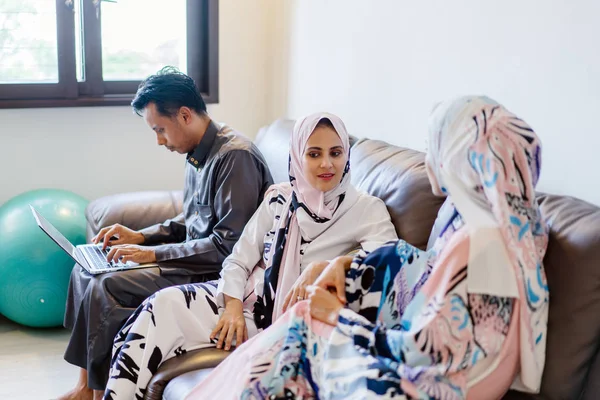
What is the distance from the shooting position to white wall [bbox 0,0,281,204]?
343 centimetres

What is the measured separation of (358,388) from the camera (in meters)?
1.54

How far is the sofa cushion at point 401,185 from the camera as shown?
6.70 feet

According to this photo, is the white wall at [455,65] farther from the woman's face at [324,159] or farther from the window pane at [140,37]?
the window pane at [140,37]

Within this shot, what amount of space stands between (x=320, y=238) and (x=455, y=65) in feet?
2.43

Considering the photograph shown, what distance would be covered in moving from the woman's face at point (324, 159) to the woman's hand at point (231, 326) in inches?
17.5

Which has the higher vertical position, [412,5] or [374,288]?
[412,5]

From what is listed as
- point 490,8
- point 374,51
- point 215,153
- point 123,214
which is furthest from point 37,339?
point 490,8

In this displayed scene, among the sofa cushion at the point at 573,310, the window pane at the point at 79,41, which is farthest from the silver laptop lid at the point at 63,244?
the sofa cushion at the point at 573,310

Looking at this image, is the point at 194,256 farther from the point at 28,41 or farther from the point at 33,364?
the point at 28,41

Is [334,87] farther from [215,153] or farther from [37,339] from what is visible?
[37,339]

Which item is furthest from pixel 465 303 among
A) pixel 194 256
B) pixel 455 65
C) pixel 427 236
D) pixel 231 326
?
pixel 194 256

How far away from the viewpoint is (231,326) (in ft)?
7.00

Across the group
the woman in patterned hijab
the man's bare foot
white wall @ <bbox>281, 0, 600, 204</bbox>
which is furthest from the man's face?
the woman in patterned hijab

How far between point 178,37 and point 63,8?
0.59m
